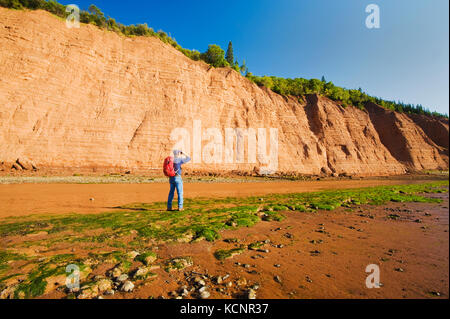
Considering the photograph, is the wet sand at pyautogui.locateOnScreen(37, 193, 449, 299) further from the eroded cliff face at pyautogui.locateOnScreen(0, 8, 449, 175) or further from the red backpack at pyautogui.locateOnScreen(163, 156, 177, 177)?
the eroded cliff face at pyautogui.locateOnScreen(0, 8, 449, 175)

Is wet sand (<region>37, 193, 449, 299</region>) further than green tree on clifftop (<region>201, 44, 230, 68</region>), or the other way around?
green tree on clifftop (<region>201, 44, 230, 68</region>)

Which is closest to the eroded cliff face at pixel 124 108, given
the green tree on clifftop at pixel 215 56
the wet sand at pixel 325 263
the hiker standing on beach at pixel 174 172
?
the green tree on clifftop at pixel 215 56

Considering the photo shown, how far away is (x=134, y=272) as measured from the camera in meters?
3.20

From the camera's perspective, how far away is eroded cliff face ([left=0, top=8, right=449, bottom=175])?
2234 cm

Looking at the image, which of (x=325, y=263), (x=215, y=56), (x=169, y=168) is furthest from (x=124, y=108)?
(x=325, y=263)

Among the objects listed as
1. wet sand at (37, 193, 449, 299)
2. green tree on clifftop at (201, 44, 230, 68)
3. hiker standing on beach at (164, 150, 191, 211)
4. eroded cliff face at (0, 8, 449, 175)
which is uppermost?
green tree on clifftop at (201, 44, 230, 68)

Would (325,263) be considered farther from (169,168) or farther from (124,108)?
(124,108)

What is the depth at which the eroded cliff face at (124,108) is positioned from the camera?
22344 millimetres

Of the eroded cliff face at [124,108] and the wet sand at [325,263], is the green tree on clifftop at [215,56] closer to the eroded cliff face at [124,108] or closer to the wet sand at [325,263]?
the eroded cliff face at [124,108]

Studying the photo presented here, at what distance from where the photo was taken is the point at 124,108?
27625mm

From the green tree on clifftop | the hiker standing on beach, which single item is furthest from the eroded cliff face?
the hiker standing on beach
